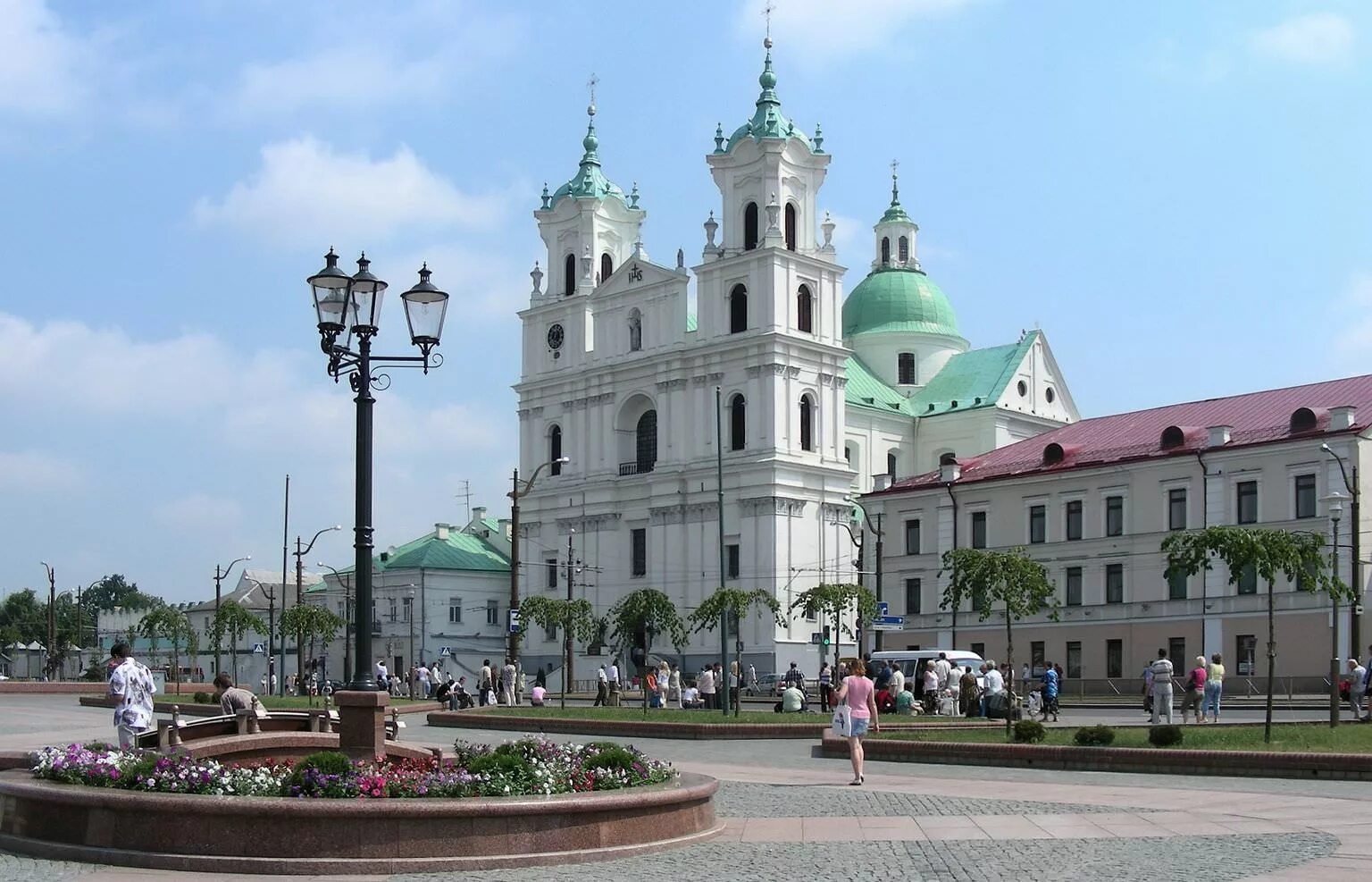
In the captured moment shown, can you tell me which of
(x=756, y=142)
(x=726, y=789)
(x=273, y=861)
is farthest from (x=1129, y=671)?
(x=273, y=861)

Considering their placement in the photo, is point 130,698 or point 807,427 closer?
point 130,698

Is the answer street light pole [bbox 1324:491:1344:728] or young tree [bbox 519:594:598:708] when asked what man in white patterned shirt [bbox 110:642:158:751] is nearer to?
street light pole [bbox 1324:491:1344:728]

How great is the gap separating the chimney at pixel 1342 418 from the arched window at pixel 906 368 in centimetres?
4422

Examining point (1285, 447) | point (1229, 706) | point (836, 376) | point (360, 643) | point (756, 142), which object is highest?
point (756, 142)

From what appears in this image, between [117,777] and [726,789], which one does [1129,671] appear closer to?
[726,789]

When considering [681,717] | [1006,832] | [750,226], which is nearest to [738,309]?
[750,226]

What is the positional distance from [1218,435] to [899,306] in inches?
1709

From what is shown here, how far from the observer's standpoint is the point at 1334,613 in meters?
36.6

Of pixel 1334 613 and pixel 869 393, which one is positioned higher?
pixel 869 393

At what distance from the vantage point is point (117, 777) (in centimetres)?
1447

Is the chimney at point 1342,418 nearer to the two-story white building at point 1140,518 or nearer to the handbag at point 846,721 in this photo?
the two-story white building at point 1140,518

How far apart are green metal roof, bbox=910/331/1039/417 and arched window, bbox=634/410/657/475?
16.4 meters

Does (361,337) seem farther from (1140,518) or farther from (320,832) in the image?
(1140,518)

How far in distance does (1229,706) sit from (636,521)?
43.7m
